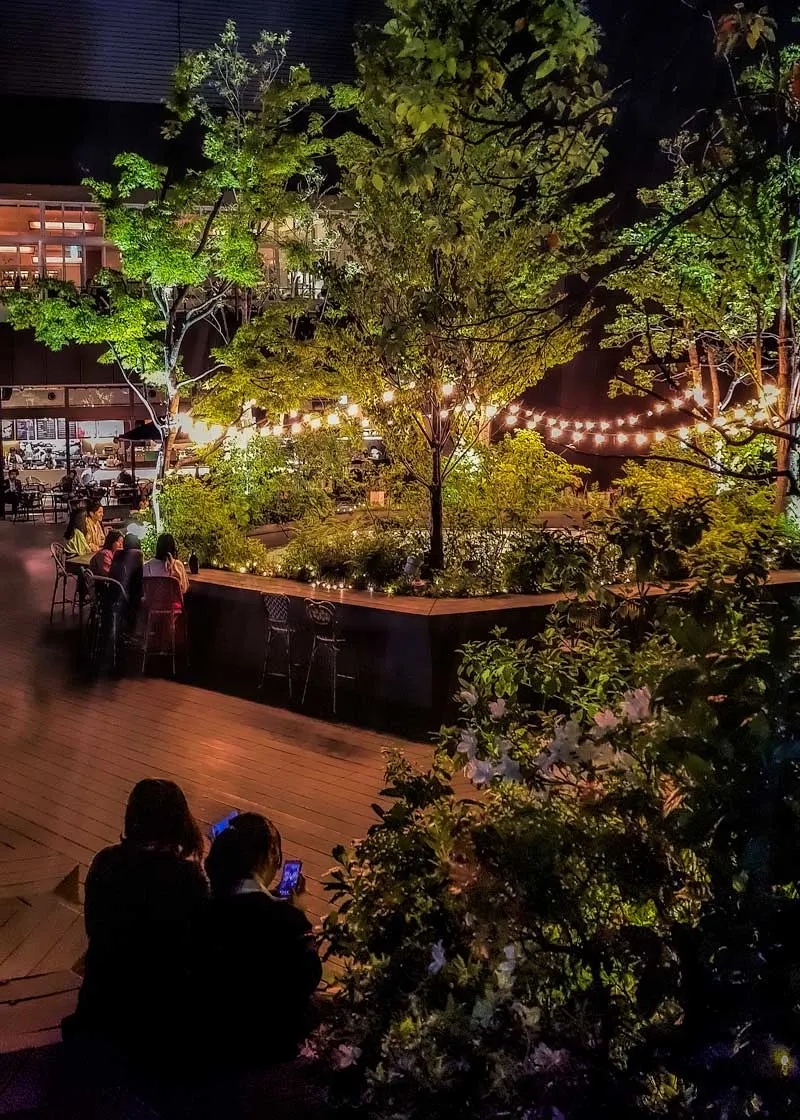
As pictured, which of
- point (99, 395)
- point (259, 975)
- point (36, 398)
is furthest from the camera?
point (99, 395)

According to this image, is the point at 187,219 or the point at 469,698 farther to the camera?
the point at 187,219

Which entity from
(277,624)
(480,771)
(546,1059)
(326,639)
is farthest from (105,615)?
(546,1059)

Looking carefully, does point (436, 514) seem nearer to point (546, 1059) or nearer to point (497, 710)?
point (497, 710)

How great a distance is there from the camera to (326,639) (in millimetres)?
8484

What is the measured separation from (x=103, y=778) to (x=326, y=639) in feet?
7.46

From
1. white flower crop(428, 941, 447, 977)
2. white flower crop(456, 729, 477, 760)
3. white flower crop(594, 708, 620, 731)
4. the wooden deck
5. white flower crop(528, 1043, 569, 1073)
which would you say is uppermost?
white flower crop(594, 708, 620, 731)

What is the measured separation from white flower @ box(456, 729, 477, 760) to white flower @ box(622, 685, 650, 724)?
0.39 m

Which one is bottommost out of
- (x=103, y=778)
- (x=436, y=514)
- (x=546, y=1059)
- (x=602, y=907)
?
(x=103, y=778)

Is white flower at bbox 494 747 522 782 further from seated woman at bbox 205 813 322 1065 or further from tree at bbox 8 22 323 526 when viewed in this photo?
tree at bbox 8 22 323 526

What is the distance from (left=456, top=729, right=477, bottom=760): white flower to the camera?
2760 mm

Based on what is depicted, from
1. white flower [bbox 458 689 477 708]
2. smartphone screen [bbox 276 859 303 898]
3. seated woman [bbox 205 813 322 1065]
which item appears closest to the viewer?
white flower [bbox 458 689 477 708]

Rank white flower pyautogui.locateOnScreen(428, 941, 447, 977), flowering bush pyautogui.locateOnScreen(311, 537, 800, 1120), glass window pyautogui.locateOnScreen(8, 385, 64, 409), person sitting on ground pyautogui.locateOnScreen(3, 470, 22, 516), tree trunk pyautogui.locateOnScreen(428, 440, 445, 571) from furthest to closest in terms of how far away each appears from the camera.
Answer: glass window pyautogui.locateOnScreen(8, 385, 64, 409), person sitting on ground pyautogui.locateOnScreen(3, 470, 22, 516), tree trunk pyautogui.locateOnScreen(428, 440, 445, 571), white flower pyautogui.locateOnScreen(428, 941, 447, 977), flowering bush pyautogui.locateOnScreen(311, 537, 800, 1120)

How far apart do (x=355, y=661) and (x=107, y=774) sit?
2.41m

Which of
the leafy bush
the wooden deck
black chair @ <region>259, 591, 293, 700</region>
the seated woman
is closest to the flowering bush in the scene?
the seated woman
